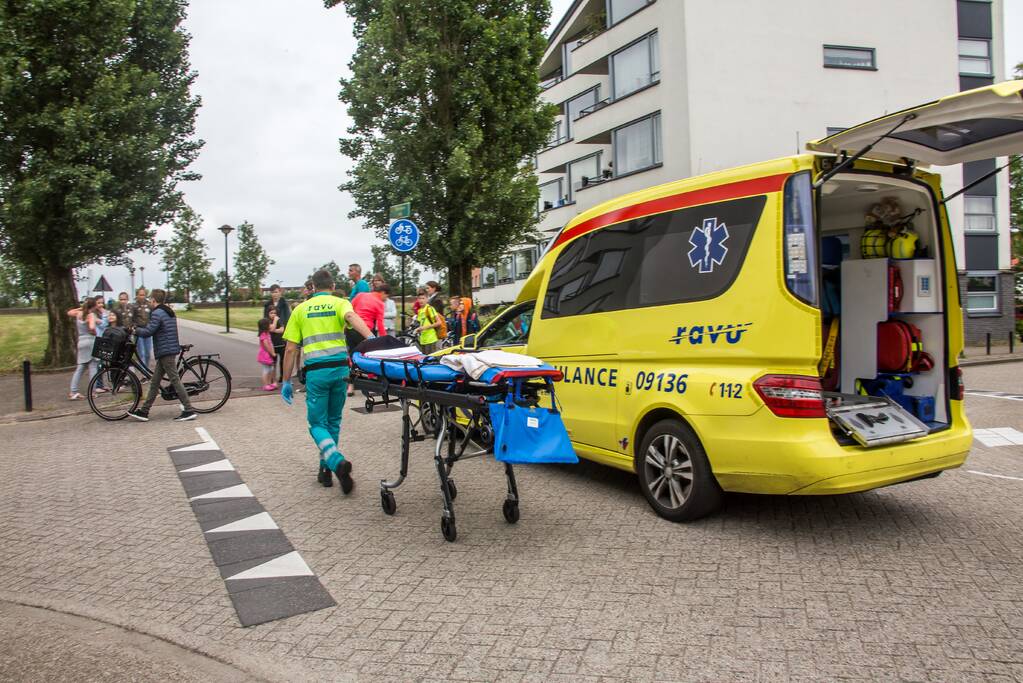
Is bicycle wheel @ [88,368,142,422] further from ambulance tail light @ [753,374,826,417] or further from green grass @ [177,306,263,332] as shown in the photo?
green grass @ [177,306,263,332]

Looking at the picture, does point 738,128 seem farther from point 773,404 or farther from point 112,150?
point 773,404

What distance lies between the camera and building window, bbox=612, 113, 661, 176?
24.2 metres

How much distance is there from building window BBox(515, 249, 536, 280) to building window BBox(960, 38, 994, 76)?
19750 millimetres

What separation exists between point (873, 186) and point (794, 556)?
2.69 meters

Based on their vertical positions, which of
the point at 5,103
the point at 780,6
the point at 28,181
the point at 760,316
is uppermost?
the point at 780,6

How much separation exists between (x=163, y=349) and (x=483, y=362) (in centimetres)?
777

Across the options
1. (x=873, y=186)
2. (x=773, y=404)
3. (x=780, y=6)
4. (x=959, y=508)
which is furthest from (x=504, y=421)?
(x=780, y=6)

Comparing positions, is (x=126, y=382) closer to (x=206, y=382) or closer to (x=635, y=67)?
(x=206, y=382)

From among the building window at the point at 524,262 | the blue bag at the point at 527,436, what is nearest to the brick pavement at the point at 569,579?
the blue bag at the point at 527,436

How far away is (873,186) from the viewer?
207 inches

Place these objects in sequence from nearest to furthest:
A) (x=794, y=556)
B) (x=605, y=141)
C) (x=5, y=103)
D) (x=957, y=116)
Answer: (x=957, y=116), (x=794, y=556), (x=5, y=103), (x=605, y=141)

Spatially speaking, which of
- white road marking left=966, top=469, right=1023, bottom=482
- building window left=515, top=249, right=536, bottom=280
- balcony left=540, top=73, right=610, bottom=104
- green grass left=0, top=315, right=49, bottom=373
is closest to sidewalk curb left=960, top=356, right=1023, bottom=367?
white road marking left=966, top=469, right=1023, bottom=482

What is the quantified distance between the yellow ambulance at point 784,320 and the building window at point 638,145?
62.4 feet

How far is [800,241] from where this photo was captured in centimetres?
457
